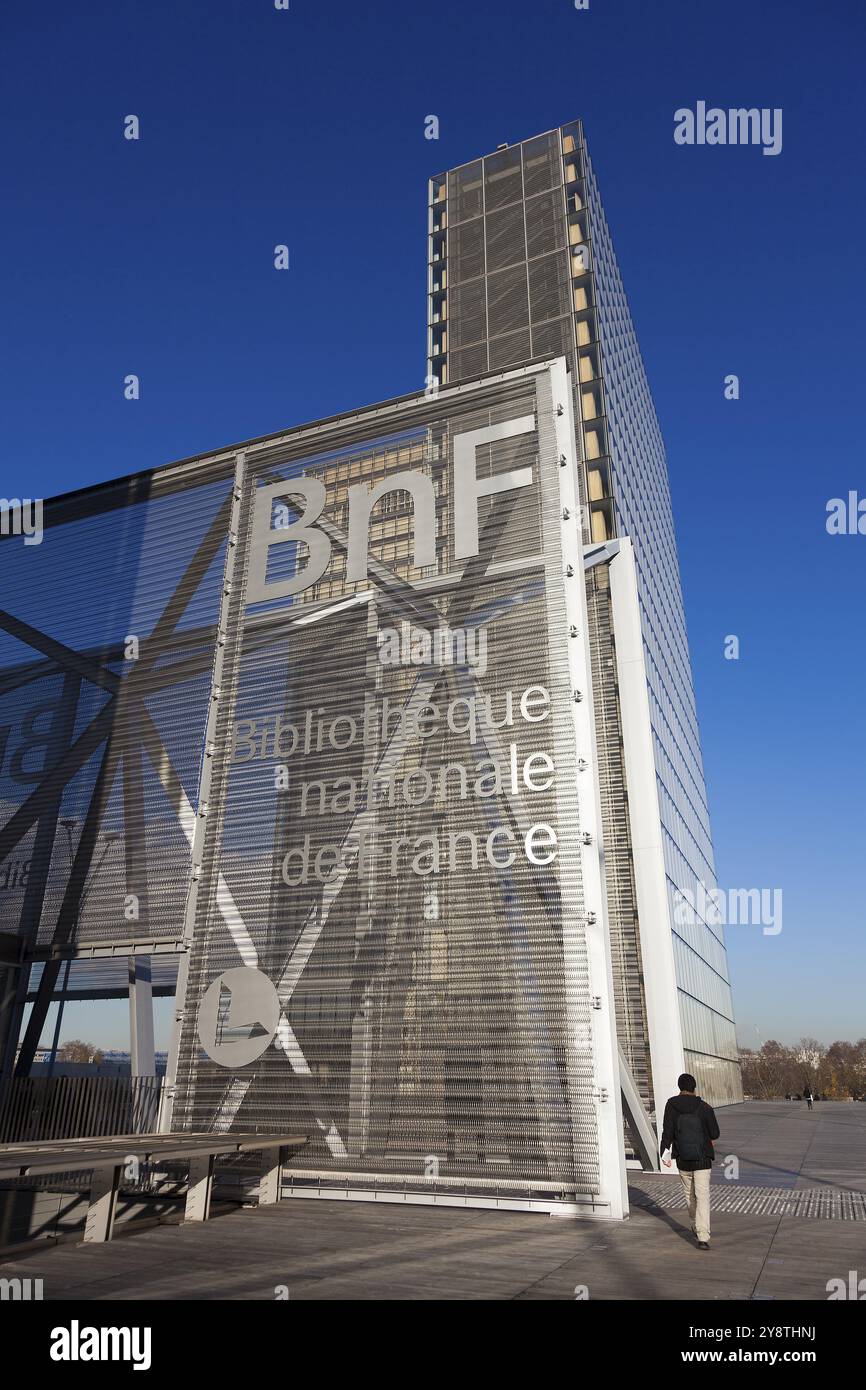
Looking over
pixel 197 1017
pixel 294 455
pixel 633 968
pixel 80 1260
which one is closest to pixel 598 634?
pixel 633 968

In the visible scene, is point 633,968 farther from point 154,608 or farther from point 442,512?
point 154,608

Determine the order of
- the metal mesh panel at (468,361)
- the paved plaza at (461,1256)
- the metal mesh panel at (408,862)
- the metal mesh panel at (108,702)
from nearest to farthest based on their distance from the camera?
the paved plaza at (461,1256)
the metal mesh panel at (408,862)
the metal mesh panel at (108,702)
the metal mesh panel at (468,361)

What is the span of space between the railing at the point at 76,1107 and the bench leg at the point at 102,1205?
4.22 meters

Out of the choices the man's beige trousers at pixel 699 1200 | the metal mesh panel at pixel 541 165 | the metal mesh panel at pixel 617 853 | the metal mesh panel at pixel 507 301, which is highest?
the metal mesh panel at pixel 541 165

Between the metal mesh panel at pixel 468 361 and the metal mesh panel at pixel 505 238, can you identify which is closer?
the metal mesh panel at pixel 468 361

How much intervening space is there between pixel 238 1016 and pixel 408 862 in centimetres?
269

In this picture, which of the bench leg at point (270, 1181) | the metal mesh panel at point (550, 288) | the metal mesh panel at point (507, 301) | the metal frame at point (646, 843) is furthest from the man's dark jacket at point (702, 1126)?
the metal mesh panel at point (507, 301)

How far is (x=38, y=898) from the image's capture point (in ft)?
41.9

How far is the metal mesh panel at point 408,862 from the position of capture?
9.34 meters

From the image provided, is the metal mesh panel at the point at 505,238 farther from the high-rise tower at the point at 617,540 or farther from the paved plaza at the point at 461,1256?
the paved plaza at the point at 461,1256

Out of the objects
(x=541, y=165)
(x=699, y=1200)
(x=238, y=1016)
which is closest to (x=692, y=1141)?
(x=699, y=1200)

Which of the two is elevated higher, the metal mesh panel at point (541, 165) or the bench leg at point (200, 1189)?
the metal mesh panel at point (541, 165)

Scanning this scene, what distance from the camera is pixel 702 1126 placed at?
8.18 metres

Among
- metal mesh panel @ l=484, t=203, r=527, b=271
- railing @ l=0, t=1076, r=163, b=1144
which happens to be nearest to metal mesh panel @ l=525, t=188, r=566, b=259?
metal mesh panel @ l=484, t=203, r=527, b=271
